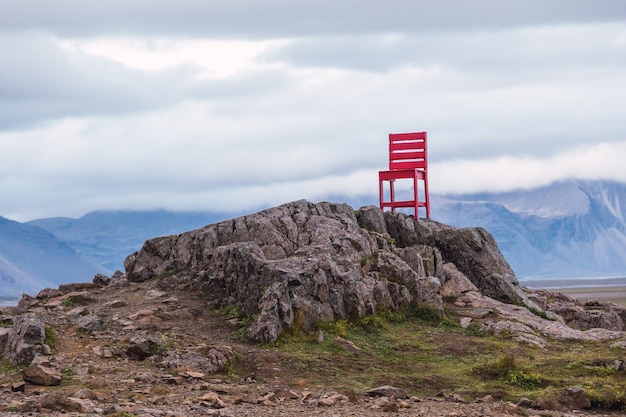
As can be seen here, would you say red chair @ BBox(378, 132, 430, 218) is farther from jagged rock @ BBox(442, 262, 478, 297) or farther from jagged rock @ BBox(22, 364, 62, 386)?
jagged rock @ BBox(22, 364, 62, 386)

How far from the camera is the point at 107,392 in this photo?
79.6 ft

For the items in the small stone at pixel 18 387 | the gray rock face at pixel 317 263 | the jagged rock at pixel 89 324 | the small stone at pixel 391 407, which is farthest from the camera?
the gray rock face at pixel 317 263

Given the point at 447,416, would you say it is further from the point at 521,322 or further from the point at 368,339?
the point at 521,322

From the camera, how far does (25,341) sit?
28.3 m

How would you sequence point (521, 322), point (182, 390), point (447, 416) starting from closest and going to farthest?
point (447, 416) < point (182, 390) < point (521, 322)

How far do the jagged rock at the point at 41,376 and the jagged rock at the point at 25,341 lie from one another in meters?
2.19

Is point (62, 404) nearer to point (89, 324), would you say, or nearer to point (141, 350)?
point (141, 350)

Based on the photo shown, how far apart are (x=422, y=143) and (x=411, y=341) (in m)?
14.7

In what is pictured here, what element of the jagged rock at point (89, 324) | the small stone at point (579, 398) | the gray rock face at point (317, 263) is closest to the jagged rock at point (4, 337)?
the jagged rock at point (89, 324)

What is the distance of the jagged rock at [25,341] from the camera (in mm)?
27828

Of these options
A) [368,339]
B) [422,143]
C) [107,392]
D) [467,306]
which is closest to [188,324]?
[368,339]

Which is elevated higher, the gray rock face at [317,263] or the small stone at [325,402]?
the gray rock face at [317,263]

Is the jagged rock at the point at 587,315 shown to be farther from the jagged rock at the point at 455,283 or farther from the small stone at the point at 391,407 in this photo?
the small stone at the point at 391,407

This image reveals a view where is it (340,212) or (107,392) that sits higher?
(340,212)
